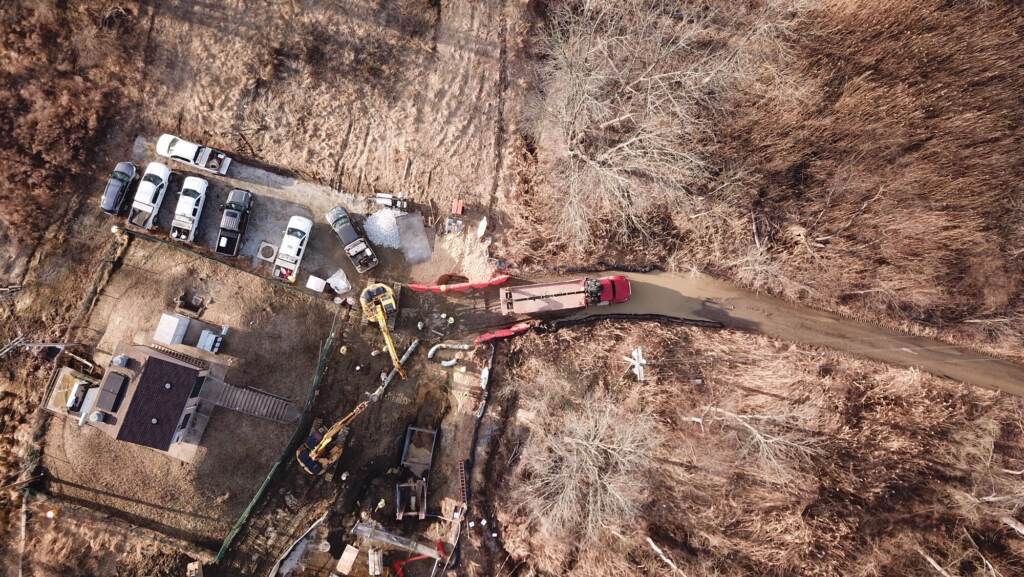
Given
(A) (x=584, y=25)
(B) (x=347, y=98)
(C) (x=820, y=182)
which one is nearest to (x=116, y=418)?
(B) (x=347, y=98)

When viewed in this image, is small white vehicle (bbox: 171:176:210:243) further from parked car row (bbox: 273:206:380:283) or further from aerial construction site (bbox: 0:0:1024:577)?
parked car row (bbox: 273:206:380:283)

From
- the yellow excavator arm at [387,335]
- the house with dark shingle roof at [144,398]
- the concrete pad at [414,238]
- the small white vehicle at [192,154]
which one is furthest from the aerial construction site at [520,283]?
the house with dark shingle roof at [144,398]

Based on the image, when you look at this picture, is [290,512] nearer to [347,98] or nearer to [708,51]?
[347,98]

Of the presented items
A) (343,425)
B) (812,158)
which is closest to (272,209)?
(343,425)

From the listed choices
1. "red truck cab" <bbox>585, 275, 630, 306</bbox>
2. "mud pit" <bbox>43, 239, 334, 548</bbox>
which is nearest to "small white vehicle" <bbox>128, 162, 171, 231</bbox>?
"mud pit" <bbox>43, 239, 334, 548</bbox>

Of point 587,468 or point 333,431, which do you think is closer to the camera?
point 333,431

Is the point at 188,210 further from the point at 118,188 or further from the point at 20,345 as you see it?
the point at 20,345
